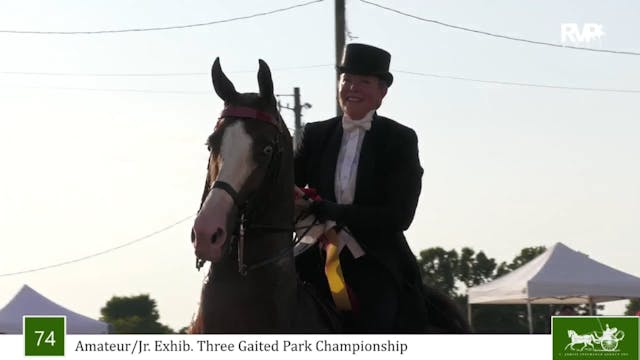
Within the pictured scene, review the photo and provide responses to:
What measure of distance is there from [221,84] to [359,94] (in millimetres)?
1037

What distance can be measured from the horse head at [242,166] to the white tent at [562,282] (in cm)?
1601

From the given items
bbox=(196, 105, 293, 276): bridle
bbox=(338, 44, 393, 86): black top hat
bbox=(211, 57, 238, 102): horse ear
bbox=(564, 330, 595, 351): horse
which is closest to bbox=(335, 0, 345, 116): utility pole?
bbox=(338, 44, 393, 86): black top hat

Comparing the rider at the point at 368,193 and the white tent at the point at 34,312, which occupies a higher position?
the white tent at the point at 34,312

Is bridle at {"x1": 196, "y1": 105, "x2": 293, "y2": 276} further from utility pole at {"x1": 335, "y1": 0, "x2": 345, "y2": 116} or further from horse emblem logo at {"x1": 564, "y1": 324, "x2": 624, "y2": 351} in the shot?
utility pole at {"x1": 335, "y1": 0, "x2": 345, "y2": 116}

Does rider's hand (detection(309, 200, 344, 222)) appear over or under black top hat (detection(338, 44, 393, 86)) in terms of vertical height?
under

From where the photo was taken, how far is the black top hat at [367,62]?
274 inches

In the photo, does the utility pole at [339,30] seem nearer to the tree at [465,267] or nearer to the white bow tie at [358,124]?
the white bow tie at [358,124]

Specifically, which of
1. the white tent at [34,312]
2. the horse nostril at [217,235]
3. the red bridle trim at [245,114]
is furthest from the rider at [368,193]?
the white tent at [34,312]

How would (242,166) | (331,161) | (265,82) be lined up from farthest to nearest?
(331,161)
(265,82)
(242,166)

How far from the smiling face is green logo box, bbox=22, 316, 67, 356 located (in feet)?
6.83

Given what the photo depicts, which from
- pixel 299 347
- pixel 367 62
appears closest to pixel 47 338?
pixel 299 347

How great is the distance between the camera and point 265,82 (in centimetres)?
615

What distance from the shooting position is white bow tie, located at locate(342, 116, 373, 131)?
695 cm

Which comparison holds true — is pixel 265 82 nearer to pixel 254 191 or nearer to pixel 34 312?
pixel 254 191
